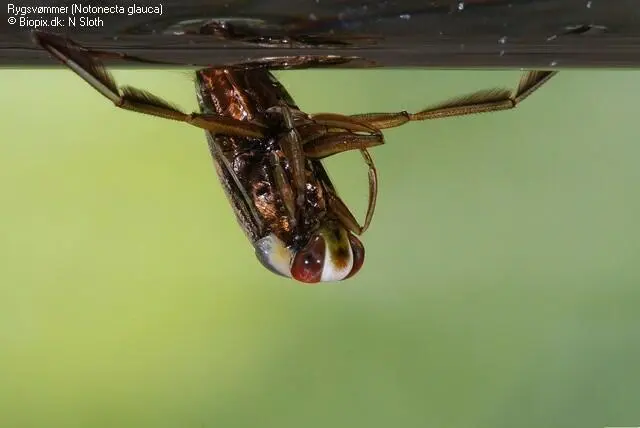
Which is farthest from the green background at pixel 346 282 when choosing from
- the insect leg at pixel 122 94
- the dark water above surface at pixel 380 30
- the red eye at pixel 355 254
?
the dark water above surface at pixel 380 30

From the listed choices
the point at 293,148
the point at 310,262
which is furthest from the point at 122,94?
the point at 310,262

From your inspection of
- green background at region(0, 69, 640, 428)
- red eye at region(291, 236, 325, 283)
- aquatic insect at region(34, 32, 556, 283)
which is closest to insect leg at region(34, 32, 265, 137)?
aquatic insect at region(34, 32, 556, 283)

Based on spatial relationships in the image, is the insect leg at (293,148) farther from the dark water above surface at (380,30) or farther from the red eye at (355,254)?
the dark water above surface at (380,30)

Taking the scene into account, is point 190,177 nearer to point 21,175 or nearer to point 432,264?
point 21,175

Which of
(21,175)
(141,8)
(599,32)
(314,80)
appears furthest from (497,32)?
(21,175)

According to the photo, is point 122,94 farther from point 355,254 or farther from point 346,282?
point 346,282

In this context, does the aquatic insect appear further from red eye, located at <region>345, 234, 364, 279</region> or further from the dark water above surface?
the dark water above surface

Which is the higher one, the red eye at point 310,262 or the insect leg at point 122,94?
the insect leg at point 122,94
